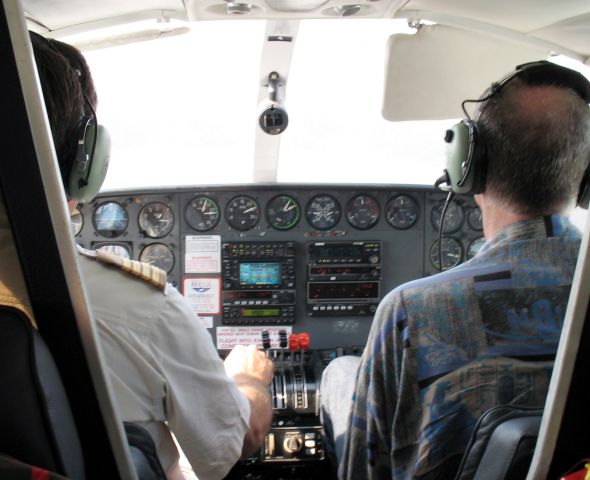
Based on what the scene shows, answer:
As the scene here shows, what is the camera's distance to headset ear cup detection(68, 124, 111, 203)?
46.1 inches

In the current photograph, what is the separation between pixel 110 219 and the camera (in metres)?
3.32

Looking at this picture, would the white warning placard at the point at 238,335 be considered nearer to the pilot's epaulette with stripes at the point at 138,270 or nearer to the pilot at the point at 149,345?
the pilot at the point at 149,345

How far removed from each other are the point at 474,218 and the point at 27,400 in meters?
3.14

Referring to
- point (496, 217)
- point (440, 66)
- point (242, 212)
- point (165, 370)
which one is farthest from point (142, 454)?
point (242, 212)

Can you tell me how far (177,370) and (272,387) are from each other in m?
1.85

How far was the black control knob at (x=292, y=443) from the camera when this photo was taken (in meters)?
2.71

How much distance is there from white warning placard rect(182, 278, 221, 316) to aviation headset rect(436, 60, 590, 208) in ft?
6.65

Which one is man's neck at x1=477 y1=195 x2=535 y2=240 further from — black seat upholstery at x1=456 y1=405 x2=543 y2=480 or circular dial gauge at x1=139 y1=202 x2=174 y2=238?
circular dial gauge at x1=139 y1=202 x2=174 y2=238

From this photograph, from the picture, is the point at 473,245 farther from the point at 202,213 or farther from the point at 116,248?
the point at 116,248

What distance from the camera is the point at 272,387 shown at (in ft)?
9.78

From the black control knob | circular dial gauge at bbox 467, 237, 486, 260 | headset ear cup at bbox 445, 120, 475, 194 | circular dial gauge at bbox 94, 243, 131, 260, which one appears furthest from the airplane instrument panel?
headset ear cup at bbox 445, 120, 475, 194

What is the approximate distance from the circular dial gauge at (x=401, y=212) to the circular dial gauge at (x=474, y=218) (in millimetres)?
349

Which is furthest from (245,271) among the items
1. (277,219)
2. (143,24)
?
(143,24)

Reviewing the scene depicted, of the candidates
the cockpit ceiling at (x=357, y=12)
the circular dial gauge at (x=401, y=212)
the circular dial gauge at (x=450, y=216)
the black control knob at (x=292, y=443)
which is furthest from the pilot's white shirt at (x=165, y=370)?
the circular dial gauge at (x=450, y=216)
